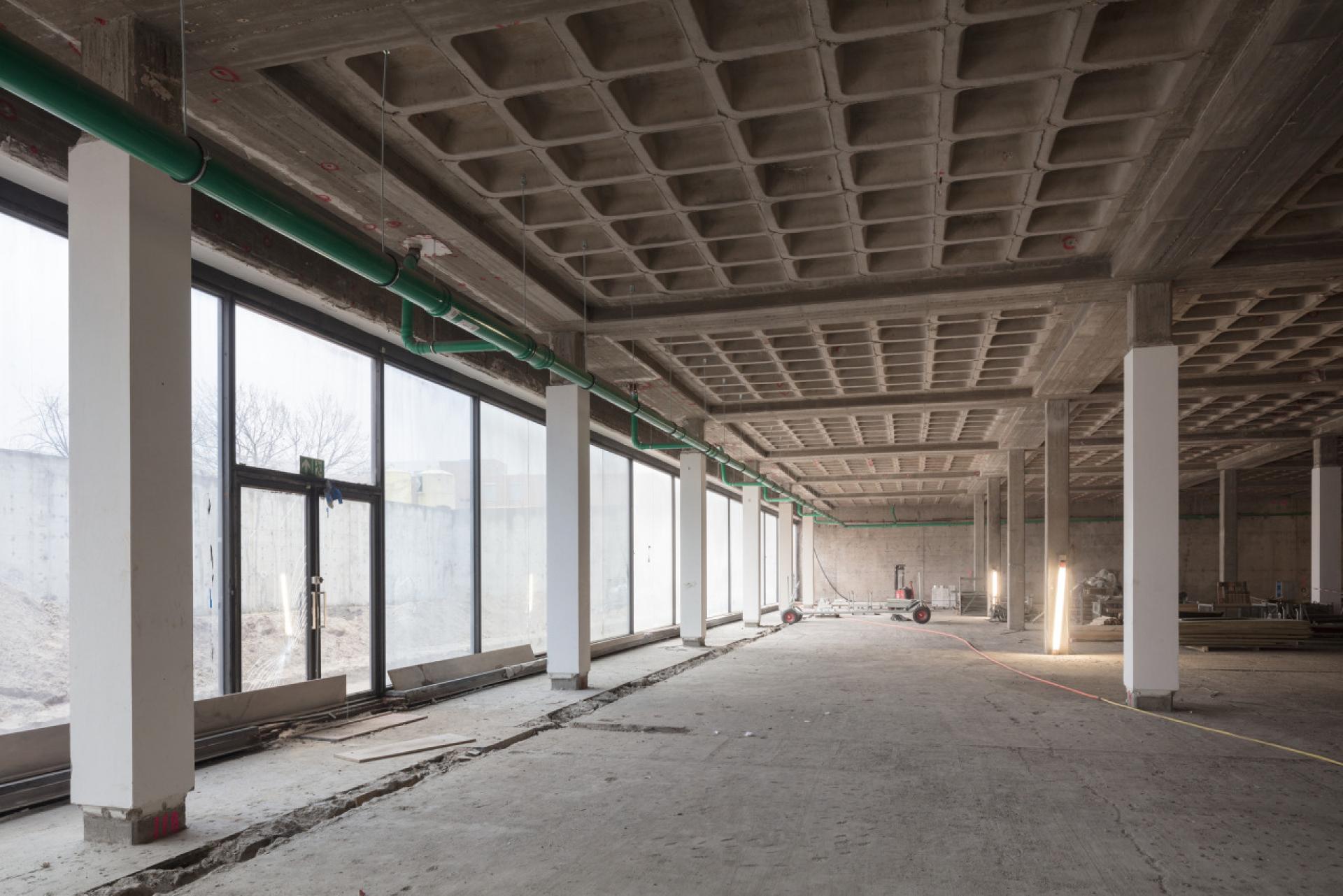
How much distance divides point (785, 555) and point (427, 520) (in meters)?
19.0

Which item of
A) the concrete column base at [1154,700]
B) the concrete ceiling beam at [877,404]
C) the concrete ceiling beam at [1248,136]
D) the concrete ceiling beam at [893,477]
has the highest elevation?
the concrete ceiling beam at [1248,136]

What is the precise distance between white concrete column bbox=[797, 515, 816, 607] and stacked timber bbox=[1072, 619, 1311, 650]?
21293mm

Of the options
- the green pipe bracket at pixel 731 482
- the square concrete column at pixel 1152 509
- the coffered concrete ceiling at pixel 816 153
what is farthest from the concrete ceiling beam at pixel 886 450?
the square concrete column at pixel 1152 509

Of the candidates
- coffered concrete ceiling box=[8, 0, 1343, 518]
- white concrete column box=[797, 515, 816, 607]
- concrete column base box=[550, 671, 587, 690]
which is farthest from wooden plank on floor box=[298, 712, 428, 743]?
white concrete column box=[797, 515, 816, 607]

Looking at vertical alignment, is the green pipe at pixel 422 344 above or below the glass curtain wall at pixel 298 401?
above

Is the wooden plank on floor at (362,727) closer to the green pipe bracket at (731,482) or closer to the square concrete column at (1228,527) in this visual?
the green pipe bracket at (731,482)

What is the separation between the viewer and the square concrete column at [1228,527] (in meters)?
26.6

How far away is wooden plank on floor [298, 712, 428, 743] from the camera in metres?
8.65

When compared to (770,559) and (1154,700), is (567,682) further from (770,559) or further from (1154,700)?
(770,559)

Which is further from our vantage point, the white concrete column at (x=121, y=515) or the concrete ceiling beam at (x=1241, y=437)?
the concrete ceiling beam at (x=1241, y=437)

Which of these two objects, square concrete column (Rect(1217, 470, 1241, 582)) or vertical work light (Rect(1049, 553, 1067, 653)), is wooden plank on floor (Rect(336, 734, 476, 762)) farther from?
square concrete column (Rect(1217, 470, 1241, 582))

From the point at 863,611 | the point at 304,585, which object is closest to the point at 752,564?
the point at 863,611

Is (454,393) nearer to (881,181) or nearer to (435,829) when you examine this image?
(881,181)

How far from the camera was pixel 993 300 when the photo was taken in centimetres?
1118
